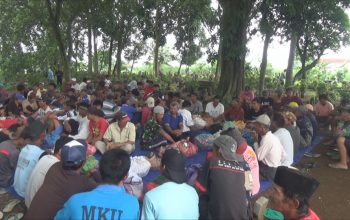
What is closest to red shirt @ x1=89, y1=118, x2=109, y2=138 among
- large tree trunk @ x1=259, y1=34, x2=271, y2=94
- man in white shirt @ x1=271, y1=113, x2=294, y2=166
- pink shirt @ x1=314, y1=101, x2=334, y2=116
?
man in white shirt @ x1=271, y1=113, x2=294, y2=166

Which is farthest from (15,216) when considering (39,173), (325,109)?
(325,109)

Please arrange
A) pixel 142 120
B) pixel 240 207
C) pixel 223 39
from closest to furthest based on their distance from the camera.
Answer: pixel 240 207, pixel 142 120, pixel 223 39

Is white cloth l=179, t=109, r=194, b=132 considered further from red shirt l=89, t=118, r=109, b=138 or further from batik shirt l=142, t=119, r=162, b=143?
red shirt l=89, t=118, r=109, b=138

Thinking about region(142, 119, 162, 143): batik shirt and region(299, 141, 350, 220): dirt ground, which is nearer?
region(299, 141, 350, 220): dirt ground

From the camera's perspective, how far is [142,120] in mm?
8688

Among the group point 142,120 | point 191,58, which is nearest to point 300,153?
point 142,120

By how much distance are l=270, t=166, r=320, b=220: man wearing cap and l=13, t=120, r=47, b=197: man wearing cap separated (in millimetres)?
2952

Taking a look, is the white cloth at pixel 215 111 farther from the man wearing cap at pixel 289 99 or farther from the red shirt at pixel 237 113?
the man wearing cap at pixel 289 99

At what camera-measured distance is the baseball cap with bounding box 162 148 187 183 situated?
325 cm

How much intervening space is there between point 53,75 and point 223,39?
11.8 meters

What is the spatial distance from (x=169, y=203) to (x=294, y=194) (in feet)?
3.44

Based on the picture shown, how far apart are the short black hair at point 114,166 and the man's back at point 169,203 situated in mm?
368

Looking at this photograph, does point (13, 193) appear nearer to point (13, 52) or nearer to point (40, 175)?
point (40, 175)

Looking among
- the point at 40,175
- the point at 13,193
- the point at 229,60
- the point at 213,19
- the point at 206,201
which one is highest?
the point at 213,19
